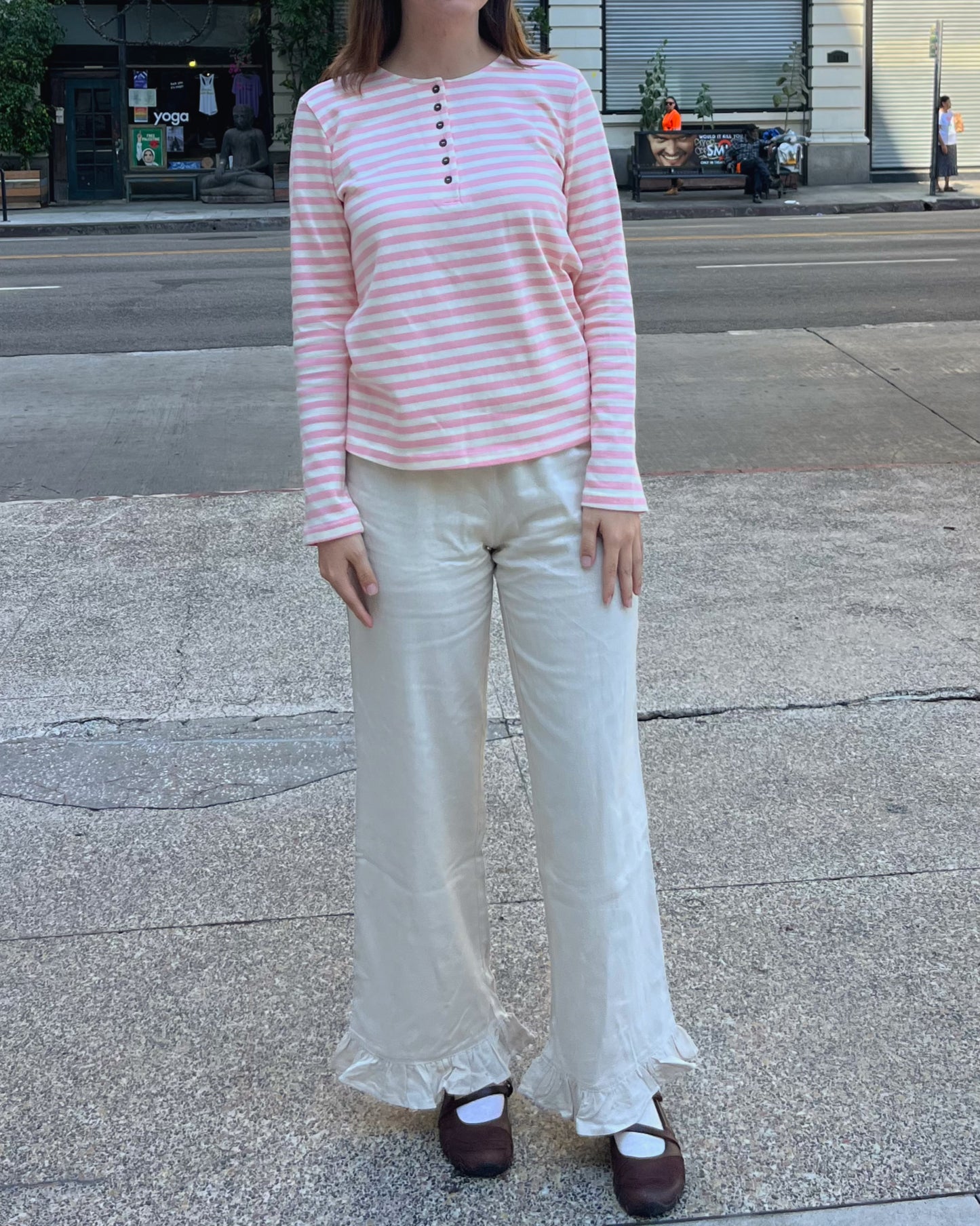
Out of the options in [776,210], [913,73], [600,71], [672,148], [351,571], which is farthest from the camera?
[913,73]

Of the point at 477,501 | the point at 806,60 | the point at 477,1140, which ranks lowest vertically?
the point at 477,1140

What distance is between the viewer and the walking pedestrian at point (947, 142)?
2473 centimetres

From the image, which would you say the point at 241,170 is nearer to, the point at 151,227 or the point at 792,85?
the point at 151,227

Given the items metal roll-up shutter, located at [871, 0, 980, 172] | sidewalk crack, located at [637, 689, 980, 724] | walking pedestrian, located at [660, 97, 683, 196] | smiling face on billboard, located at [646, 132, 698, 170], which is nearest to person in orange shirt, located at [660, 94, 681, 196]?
walking pedestrian, located at [660, 97, 683, 196]

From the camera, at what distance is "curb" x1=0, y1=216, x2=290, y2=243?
72.1 feet

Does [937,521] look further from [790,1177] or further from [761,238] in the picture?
[761,238]

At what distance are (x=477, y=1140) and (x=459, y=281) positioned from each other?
141 centimetres

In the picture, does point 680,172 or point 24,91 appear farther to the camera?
point 680,172

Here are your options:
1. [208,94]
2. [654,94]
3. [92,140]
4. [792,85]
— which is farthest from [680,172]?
[92,140]

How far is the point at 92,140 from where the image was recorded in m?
27.0

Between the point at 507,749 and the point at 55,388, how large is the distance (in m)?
6.30

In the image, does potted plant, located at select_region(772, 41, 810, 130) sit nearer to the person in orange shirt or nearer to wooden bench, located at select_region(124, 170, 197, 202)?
the person in orange shirt

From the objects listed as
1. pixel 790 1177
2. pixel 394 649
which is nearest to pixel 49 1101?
pixel 394 649

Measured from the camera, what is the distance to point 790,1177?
2.34 meters
